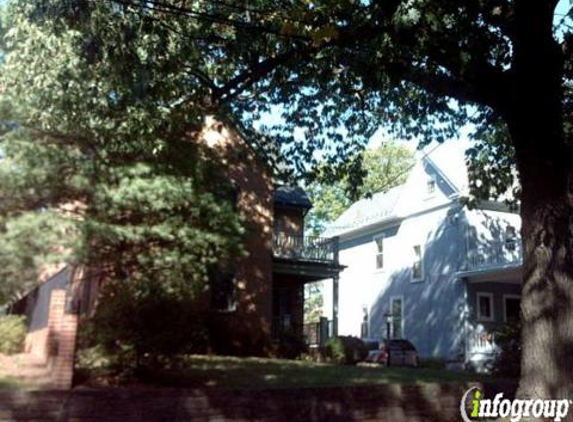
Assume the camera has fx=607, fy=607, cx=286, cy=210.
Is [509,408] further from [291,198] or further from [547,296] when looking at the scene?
[291,198]

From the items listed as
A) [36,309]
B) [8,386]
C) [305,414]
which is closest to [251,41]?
[305,414]

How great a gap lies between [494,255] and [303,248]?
7.93m

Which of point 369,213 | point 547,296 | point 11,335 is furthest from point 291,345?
point 369,213

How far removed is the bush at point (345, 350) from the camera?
20.2 meters

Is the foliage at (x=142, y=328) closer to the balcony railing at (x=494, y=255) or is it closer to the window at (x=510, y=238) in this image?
the balcony railing at (x=494, y=255)

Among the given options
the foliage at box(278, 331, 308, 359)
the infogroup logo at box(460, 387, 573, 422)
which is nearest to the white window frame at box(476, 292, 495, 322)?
the foliage at box(278, 331, 308, 359)

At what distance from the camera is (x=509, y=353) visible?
15367 millimetres

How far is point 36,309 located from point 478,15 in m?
14.5

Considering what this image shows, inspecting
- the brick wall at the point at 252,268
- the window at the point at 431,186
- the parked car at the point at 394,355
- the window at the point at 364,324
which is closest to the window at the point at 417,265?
the window at the point at 431,186

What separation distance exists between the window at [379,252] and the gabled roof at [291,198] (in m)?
8.52

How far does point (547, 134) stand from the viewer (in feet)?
27.4

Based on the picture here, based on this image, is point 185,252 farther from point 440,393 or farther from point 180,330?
point 440,393

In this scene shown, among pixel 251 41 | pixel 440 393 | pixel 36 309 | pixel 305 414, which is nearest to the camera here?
pixel 305 414

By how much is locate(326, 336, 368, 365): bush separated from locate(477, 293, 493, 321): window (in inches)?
275
